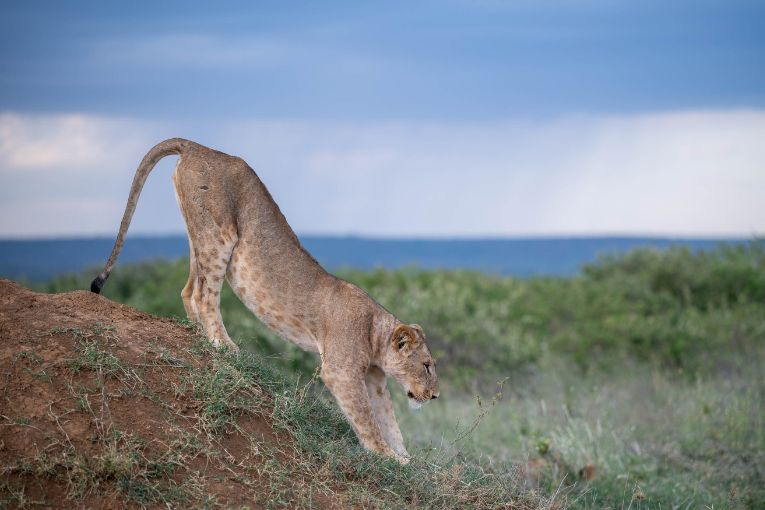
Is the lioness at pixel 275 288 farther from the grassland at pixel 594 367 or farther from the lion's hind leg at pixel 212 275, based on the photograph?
the grassland at pixel 594 367

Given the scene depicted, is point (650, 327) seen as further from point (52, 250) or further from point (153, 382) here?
point (52, 250)

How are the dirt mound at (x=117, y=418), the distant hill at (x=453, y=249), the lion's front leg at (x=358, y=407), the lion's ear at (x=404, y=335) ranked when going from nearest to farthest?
the dirt mound at (x=117, y=418) < the lion's front leg at (x=358, y=407) < the lion's ear at (x=404, y=335) < the distant hill at (x=453, y=249)

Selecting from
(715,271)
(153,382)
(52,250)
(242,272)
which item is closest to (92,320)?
(153,382)

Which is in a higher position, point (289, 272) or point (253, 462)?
point (289, 272)

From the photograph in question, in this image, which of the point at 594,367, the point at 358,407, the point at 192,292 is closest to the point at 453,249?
the point at 594,367

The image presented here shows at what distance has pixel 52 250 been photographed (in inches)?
3155

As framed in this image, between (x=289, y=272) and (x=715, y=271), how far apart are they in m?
17.2

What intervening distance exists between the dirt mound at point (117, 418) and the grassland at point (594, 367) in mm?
1103

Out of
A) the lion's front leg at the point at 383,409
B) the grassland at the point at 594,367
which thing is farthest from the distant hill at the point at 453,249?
the lion's front leg at the point at 383,409

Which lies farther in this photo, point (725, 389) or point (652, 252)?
point (652, 252)

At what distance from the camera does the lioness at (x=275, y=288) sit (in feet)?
26.6

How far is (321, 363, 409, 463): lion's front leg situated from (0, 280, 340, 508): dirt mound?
564 millimetres

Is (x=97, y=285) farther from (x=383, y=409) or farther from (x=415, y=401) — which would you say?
(x=415, y=401)

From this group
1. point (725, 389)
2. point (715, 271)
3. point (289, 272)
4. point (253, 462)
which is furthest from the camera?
point (715, 271)
